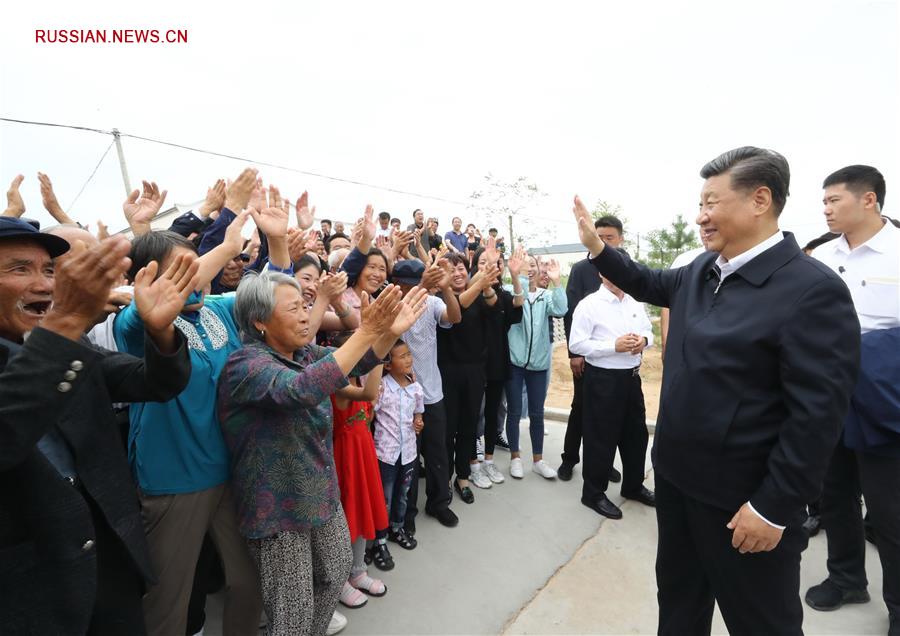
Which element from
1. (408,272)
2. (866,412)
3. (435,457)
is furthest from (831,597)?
(408,272)

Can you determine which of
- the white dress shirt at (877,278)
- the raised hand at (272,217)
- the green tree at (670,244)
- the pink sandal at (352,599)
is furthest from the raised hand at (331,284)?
the green tree at (670,244)

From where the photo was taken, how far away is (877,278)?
2.71 m

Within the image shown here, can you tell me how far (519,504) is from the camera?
3.85m

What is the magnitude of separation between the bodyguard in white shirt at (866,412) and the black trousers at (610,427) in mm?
1267

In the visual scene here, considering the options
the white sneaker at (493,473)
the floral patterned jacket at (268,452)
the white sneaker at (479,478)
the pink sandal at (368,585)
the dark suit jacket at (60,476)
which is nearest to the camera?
the dark suit jacket at (60,476)

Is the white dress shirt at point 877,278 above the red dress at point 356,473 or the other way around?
above

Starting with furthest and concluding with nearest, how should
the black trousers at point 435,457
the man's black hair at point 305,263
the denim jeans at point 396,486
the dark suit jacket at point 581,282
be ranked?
the dark suit jacket at point 581,282
the black trousers at point 435,457
the denim jeans at point 396,486
the man's black hair at point 305,263

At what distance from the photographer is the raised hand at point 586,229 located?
2242mm

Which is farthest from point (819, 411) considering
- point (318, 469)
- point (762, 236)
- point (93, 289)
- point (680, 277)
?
point (93, 289)

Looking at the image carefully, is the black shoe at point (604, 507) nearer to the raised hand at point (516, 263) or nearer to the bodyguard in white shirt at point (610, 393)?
the bodyguard in white shirt at point (610, 393)

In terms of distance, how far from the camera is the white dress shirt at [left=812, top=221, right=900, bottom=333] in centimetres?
265

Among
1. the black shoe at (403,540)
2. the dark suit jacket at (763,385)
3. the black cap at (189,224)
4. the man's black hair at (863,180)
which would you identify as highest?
the man's black hair at (863,180)

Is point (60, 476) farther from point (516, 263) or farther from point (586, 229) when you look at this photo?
point (516, 263)

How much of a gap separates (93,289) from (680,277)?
7.59 feet
